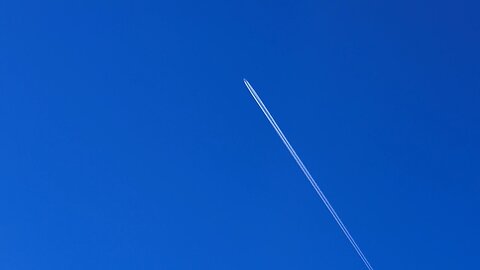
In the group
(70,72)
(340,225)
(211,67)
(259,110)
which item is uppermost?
(70,72)

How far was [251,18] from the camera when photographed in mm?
4414

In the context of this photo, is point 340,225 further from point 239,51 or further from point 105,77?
point 105,77

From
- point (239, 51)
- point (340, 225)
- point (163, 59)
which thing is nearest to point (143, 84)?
point (163, 59)

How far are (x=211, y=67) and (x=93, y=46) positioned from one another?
2.41ft

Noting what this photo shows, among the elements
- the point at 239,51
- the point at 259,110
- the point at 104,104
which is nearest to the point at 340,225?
the point at 259,110

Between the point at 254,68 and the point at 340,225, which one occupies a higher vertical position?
the point at 254,68

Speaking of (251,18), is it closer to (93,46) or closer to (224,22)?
(224,22)

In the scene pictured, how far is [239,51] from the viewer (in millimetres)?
4418

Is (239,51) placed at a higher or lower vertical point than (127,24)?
lower

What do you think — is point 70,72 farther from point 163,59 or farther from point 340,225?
point 340,225

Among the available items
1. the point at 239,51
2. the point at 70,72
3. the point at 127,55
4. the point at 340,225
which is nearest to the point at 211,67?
the point at 239,51

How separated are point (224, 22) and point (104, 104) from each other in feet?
2.95

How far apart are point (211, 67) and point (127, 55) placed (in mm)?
523

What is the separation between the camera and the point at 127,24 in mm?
4359
